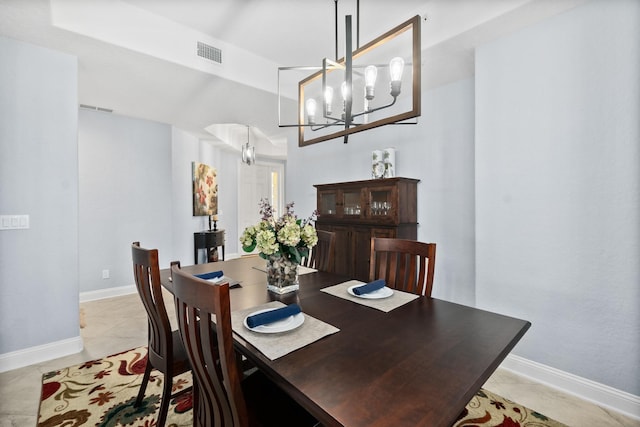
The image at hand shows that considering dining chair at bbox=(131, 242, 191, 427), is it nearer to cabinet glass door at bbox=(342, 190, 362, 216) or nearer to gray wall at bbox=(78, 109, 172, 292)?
cabinet glass door at bbox=(342, 190, 362, 216)

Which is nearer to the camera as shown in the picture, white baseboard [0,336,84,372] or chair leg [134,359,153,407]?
chair leg [134,359,153,407]

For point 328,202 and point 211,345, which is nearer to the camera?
point 211,345

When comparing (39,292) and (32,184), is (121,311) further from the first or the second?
(32,184)

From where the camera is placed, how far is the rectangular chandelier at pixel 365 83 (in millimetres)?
1416

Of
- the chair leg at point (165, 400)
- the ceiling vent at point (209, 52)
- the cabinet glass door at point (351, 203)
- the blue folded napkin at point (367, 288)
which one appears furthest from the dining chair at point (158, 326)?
the cabinet glass door at point (351, 203)

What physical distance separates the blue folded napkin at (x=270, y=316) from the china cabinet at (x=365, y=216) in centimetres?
186

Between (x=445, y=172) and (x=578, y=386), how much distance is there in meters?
1.89

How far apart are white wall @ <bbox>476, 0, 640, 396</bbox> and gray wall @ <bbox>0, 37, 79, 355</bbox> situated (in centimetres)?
343

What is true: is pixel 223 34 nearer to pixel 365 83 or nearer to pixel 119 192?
pixel 365 83

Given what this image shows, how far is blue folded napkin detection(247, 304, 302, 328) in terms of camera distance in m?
1.09

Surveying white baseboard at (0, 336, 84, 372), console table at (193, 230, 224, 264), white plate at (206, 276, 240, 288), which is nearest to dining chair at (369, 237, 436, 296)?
white plate at (206, 276, 240, 288)

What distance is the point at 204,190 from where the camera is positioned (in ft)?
18.0

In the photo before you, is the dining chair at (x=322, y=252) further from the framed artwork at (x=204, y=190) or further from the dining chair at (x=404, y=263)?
the framed artwork at (x=204, y=190)

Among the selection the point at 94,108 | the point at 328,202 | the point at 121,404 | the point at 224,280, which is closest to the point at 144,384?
the point at 121,404
